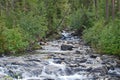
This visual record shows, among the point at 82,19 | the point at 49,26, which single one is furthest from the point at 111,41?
the point at 49,26

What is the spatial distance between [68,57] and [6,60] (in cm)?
470

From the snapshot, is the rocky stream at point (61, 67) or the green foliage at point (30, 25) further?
the green foliage at point (30, 25)

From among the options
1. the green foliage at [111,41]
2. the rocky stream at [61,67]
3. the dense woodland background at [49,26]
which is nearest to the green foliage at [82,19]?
the dense woodland background at [49,26]

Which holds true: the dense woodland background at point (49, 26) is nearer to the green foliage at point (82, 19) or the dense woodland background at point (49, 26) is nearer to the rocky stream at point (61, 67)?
the green foliage at point (82, 19)

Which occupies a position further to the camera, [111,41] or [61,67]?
[111,41]

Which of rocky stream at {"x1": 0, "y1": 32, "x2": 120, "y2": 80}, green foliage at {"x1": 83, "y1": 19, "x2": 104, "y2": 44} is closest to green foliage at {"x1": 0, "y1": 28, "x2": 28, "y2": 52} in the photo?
rocky stream at {"x1": 0, "y1": 32, "x2": 120, "y2": 80}

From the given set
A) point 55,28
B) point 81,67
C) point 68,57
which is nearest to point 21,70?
point 81,67

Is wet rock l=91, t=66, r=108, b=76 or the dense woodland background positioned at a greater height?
the dense woodland background

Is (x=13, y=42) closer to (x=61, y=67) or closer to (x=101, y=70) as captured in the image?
(x=61, y=67)

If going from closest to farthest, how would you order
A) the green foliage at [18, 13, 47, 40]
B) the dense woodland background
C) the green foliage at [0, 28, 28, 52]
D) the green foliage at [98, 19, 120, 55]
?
the green foliage at [98, 19, 120, 55]
the green foliage at [0, 28, 28, 52]
the dense woodland background
the green foliage at [18, 13, 47, 40]

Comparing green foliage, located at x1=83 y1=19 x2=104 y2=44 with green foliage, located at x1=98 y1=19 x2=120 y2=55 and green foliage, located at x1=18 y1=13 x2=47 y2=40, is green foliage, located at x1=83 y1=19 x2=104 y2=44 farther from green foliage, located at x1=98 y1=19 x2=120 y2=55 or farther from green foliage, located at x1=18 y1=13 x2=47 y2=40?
green foliage, located at x1=18 y1=13 x2=47 y2=40

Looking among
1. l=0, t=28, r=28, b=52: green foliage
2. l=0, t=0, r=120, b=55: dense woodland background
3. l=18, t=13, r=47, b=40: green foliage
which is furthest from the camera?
l=18, t=13, r=47, b=40: green foliage

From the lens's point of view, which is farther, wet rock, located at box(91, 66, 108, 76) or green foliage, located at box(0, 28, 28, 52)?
green foliage, located at box(0, 28, 28, 52)

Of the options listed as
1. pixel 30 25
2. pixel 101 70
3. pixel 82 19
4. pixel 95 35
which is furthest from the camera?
pixel 82 19
